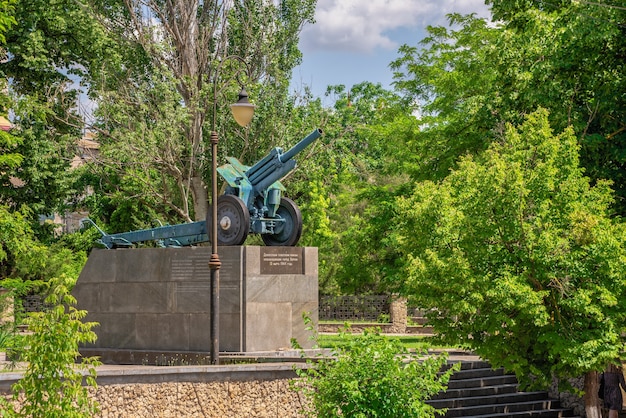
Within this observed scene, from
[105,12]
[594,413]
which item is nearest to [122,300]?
[594,413]

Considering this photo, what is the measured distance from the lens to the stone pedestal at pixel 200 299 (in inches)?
837

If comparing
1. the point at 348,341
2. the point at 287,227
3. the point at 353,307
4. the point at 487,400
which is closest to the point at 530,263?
the point at 487,400

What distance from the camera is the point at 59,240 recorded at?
40.2 m

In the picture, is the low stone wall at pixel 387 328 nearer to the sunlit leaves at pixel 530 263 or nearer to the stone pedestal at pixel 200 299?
the stone pedestal at pixel 200 299

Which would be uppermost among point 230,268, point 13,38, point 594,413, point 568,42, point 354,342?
point 13,38

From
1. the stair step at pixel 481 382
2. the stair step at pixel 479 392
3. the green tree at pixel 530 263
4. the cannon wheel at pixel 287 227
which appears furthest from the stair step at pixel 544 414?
the cannon wheel at pixel 287 227

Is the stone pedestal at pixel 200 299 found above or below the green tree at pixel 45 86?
below

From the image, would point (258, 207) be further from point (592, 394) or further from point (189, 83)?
point (189, 83)

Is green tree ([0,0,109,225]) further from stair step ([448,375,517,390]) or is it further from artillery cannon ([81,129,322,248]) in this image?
stair step ([448,375,517,390])

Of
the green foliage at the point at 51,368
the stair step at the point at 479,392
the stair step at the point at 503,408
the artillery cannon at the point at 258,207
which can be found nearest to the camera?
the green foliage at the point at 51,368

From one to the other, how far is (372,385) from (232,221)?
10.0 meters

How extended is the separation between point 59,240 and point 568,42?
24834mm

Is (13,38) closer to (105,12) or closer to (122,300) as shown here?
(105,12)

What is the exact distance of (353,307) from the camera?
144ft
